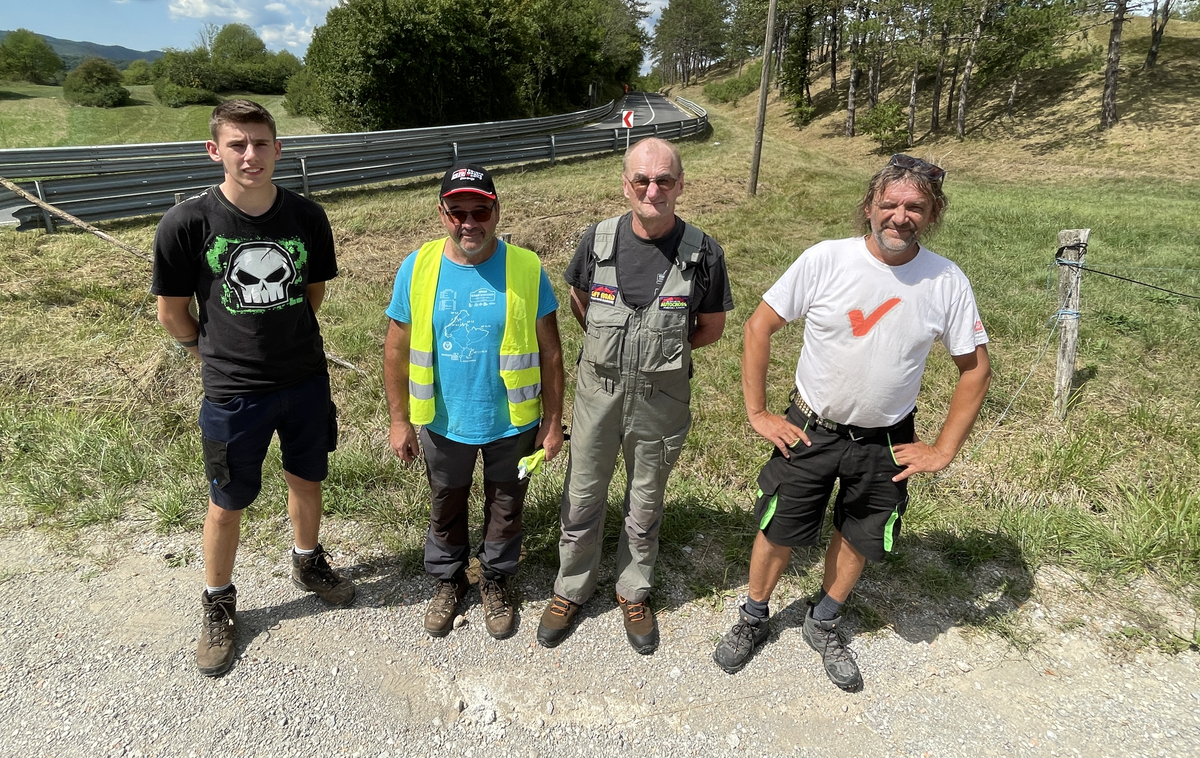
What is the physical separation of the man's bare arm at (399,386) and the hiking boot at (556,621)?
0.95 m

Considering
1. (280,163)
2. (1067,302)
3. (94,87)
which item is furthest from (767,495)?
(94,87)

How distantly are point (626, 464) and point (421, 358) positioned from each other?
97 centimetres

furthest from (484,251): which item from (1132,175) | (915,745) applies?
(1132,175)

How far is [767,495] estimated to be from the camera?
8.34 feet

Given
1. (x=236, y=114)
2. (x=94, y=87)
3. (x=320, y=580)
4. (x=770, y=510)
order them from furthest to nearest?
(x=94, y=87) < (x=320, y=580) < (x=770, y=510) < (x=236, y=114)

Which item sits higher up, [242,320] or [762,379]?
[242,320]

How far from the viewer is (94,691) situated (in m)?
2.37

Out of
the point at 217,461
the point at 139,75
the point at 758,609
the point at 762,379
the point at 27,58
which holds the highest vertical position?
the point at 27,58

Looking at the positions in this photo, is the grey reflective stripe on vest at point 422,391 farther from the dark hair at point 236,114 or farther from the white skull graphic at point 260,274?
the dark hair at point 236,114

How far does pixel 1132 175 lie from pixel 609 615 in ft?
73.3

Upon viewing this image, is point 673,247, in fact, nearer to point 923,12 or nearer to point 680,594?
point 680,594

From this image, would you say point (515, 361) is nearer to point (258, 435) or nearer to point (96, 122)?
point (258, 435)

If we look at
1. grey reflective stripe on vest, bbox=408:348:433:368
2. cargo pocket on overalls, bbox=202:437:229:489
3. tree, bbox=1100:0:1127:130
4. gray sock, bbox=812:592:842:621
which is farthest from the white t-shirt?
tree, bbox=1100:0:1127:130

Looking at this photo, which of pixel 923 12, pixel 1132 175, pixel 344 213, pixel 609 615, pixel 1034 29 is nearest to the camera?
pixel 609 615
